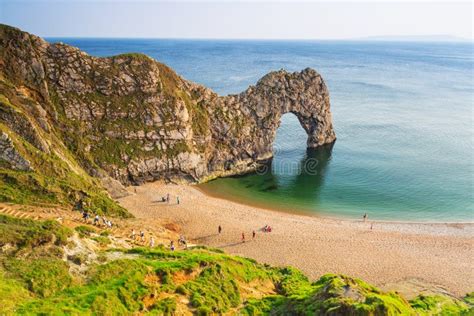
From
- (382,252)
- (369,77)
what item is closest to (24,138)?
(382,252)

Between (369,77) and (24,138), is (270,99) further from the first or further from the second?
(369,77)

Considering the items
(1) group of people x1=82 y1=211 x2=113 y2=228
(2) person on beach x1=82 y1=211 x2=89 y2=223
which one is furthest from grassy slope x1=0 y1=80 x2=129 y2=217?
(2) person on beach x1=82 y1=211 x2=89 y2=223

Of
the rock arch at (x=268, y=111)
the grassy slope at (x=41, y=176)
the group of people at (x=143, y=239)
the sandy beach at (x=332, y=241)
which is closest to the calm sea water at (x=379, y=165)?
the rock arch at (x=268, y=111)

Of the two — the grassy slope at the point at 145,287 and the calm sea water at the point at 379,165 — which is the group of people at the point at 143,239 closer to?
the grassy slope at the point at 145,287

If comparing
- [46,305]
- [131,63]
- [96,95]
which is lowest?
[46,305]

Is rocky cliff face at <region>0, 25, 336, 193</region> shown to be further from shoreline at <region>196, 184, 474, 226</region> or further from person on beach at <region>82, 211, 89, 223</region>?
person on beach at <region>82, 211, 89, 223</region>

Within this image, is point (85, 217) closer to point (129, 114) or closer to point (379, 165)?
point (129, 114)

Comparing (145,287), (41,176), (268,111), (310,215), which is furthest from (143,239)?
(268,111)
